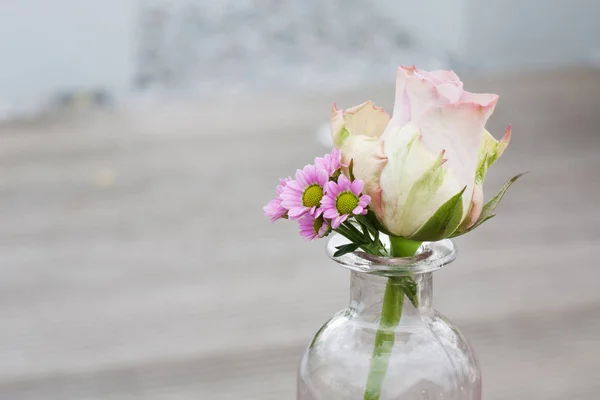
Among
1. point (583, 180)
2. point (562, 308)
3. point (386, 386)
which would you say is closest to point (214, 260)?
point (562, 308)

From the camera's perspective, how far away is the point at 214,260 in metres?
1.78

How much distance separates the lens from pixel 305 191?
0.50 metres

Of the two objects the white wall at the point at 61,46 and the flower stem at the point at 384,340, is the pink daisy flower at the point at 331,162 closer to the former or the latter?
the flower stem at the point at 384,340

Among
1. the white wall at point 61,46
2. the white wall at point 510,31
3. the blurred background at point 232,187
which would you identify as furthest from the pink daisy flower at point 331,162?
the white wall at point 510,31

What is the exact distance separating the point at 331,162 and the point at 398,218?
50 millimetres

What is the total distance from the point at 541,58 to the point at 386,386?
3.35m

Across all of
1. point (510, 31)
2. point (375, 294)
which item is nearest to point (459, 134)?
point (375, 294)

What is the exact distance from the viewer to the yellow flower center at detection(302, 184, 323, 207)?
0.49 meters

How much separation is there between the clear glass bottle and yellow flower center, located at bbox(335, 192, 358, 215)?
0.23 ft

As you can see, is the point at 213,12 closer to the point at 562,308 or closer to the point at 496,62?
the point at 496,62

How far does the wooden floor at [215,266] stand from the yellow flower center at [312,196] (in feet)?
2.62

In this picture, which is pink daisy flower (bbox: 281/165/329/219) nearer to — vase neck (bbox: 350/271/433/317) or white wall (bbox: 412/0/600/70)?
vase neck (bbox: 350/271/433/317)

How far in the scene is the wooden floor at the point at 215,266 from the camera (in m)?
1.33

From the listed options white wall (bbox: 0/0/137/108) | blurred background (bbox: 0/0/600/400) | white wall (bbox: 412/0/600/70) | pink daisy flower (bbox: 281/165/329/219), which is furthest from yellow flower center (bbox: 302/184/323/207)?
white wall (bbox: 412/0/600/70)
